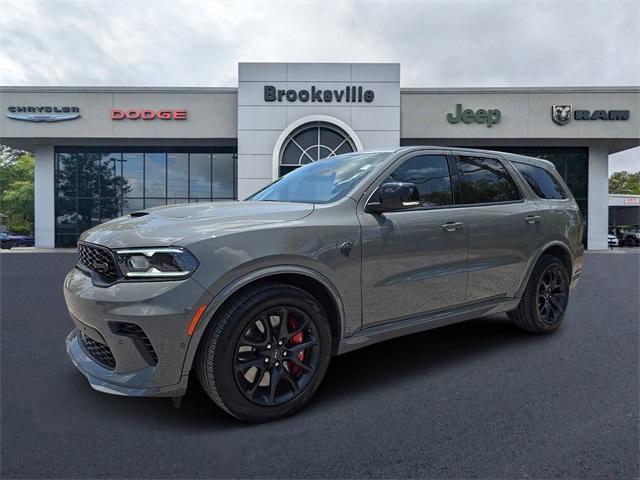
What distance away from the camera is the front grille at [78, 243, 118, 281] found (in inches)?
95.1

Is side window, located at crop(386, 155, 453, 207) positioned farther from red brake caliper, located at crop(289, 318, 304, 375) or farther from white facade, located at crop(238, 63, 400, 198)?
white facade, located at crop(238, 63, 400, 198)

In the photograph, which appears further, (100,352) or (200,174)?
(200,174)

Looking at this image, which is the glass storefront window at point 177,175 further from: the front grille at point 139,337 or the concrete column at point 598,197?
the concrete column at point 598,197

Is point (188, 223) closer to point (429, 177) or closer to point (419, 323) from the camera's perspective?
point (419, 323)

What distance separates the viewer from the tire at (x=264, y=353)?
2.40 metres

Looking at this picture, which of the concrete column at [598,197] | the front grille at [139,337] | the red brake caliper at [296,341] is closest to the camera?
the front grille at [139,337]

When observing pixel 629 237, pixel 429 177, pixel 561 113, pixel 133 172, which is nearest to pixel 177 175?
pixel 133 172

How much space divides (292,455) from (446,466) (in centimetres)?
83

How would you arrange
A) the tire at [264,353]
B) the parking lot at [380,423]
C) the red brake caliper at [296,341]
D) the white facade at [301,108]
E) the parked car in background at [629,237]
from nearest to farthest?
the parking lot at [380,423] < the tire at [264,353] < the red brake caliper at [296,341] < the white facade at [301,108] < the parked car in background at [629,237]

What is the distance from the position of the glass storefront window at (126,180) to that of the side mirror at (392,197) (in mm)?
18254

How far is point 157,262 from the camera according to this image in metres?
2.34

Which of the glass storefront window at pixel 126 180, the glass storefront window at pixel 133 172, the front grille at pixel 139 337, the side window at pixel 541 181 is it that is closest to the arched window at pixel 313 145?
the glass storefront window at pixel 126 180

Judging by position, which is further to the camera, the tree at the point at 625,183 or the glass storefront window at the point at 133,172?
the tree at the point at 625,183

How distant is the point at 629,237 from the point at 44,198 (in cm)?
3681
